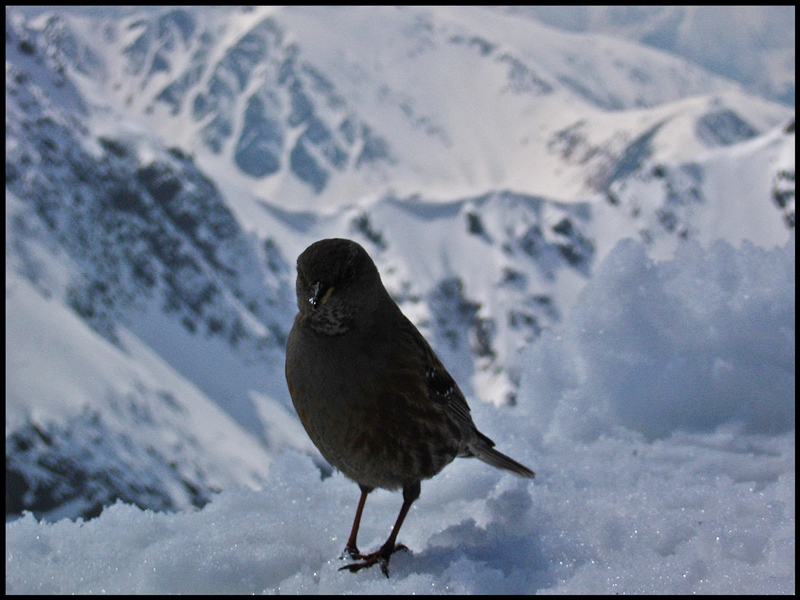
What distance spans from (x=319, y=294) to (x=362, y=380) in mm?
591

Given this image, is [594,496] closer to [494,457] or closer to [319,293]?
[494,457]

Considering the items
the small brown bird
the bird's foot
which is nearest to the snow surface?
the bird's foot

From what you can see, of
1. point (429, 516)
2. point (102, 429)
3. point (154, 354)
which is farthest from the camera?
point (154, 354)

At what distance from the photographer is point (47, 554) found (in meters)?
4.46

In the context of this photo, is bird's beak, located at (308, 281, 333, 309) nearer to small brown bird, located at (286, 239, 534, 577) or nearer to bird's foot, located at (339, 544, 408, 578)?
small brown bird, located at (286, 239, 534, 577)

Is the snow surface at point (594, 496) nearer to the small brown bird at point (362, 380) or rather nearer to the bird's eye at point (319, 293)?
the small brown bird at point (362, 380)

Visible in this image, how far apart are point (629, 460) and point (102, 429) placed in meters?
126

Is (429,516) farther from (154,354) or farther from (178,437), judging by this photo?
(154,354)

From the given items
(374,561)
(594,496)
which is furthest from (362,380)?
(594,496)

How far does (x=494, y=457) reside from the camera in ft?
15.3

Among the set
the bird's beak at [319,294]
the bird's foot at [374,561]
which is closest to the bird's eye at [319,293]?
the bird's beak at [319,294]

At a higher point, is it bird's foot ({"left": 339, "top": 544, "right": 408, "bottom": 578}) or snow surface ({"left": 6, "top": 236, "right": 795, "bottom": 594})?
bird's foot ({"left": 339, "top": 544, "right": 408, "bottom": 578})

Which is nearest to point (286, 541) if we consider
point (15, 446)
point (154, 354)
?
point (15, 446)

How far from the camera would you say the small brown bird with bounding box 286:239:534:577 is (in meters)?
3.74
